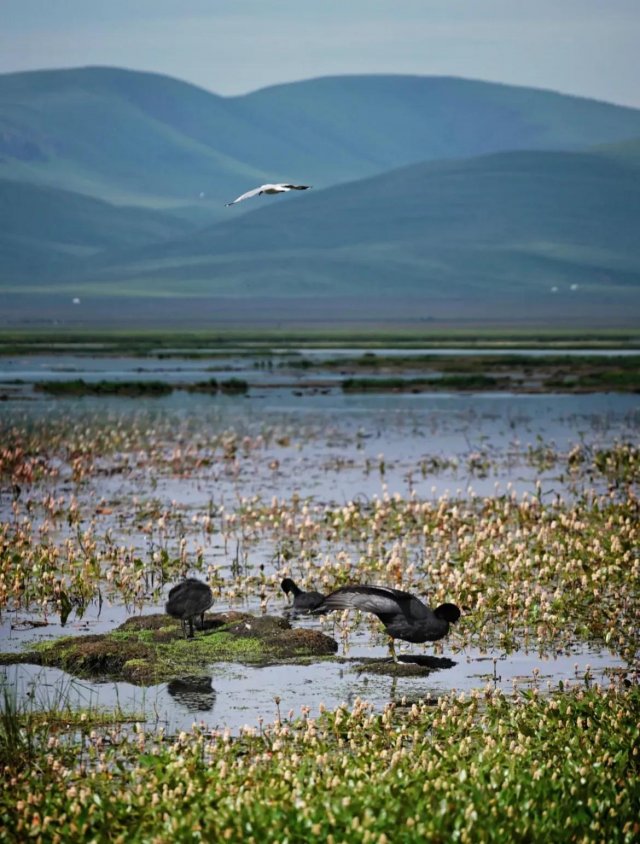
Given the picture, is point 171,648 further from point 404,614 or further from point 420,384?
point 420,384

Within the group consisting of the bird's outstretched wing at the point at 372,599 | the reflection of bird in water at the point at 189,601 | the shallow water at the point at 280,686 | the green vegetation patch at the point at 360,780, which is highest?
the bird's outstretched wing at the point at 372,599

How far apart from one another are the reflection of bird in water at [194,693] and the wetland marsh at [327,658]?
0.13 feet

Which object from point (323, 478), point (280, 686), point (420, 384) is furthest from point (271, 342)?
point (280, 686)

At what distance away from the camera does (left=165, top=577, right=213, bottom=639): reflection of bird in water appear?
1556 centimetres

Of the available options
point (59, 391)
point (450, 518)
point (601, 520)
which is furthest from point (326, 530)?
point (59, 391)

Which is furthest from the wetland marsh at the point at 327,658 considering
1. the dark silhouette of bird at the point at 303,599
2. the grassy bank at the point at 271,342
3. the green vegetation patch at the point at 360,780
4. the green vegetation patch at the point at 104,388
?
the grassy bank at the point at 271,342

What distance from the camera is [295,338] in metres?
142

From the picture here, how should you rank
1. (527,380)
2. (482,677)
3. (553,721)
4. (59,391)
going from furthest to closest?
1. (527,380)
2. (59,391)
3. (482,677)
4. (553,721)

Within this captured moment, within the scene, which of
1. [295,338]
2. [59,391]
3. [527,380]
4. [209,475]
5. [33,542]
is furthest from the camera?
[295,338]

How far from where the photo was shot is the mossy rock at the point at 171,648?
48.0 feet

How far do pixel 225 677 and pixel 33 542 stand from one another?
7.90 m

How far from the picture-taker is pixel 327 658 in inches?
596

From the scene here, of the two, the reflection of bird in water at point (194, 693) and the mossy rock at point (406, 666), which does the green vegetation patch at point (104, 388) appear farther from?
the reflection of bird in water at point (194, 693)

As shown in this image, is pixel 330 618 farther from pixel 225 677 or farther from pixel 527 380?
pixel 527 380
